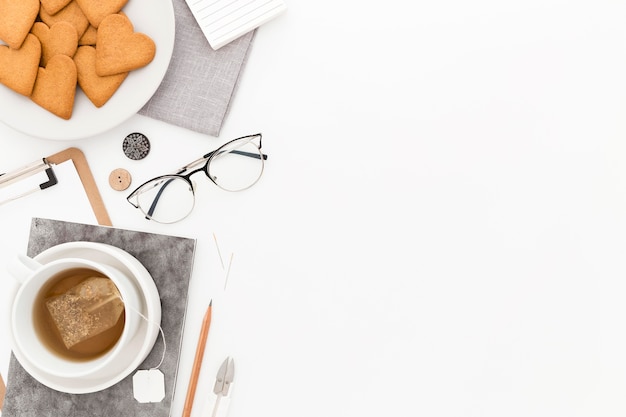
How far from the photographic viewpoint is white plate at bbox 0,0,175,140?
819 millimetres

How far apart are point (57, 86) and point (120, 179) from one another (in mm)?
151

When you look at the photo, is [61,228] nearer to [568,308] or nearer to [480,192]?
[480,192]

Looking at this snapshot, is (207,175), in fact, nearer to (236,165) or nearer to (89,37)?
(236,165)

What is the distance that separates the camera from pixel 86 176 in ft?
2.85

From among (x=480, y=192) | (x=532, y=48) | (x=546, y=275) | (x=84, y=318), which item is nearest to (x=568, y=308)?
(x=546, y=275)

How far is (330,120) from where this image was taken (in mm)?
876

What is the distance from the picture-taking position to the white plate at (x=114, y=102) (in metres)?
0.82

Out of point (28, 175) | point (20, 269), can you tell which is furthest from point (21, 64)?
point (20, 269)

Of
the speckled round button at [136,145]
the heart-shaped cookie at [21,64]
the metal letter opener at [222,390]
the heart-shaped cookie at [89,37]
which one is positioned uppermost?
the heart-shaped cookie at [21,64]

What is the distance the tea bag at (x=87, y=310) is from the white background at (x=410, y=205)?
4.6 inches

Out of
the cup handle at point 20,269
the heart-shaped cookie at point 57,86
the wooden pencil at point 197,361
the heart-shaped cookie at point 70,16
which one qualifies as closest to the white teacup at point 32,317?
the cup handle at point 20,269

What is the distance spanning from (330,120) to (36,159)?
0.43 metres

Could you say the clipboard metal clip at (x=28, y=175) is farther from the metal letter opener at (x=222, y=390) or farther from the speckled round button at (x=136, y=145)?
the metal letter opener at (x=222, y=390)

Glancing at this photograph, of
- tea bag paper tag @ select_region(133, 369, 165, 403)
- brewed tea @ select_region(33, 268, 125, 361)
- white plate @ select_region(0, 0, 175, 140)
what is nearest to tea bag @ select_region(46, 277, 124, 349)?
brewed tea @ select_region(33, 268, 125, 361)
